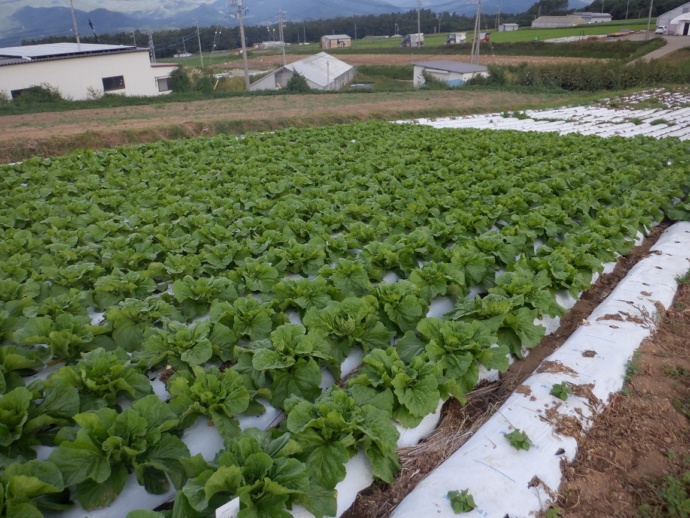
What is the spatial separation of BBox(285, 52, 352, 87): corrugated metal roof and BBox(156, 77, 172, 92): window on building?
36.8 ft

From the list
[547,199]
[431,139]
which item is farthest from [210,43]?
[547,199]

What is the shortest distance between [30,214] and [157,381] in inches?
179

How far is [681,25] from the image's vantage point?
5109 centimetres

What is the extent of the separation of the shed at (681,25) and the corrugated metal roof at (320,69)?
34355 millimetres

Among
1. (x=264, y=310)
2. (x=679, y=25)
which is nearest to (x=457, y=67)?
(x=679, y=25)

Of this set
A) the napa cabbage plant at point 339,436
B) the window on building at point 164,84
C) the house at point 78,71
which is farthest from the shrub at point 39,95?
the napa cabbage plant at point 339,436

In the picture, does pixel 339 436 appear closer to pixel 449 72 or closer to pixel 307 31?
pixel 449 72

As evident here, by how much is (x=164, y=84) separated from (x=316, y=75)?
45.7ft

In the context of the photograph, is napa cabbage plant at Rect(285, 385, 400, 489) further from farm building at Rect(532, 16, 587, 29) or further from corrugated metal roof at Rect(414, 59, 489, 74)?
farm building at Rect(532, 16, 587, 29)

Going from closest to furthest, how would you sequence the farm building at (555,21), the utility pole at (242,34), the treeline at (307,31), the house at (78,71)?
the house at (78,71) → the utility pole at (242,34) → the farm building at (555,21) → the treeline at (307,31)

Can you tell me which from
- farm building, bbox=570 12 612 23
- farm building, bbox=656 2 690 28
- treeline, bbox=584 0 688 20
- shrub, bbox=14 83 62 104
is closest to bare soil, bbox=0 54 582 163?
shrub, bbox=14 83 62 104

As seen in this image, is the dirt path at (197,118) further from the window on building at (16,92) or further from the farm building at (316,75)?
the farm building at (316,75)

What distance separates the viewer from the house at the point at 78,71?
1209 inches

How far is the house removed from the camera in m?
30.7
